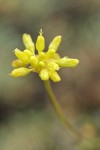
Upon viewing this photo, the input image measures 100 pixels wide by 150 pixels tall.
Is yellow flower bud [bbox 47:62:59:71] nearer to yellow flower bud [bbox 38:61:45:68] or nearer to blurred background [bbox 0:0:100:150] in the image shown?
yellow flower bud [bbox 38:61:45:68]

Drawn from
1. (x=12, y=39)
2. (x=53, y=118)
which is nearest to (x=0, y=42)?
(x=12, y=39)

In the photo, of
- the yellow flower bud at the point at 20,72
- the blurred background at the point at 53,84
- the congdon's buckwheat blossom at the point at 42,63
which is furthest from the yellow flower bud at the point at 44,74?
the blurred background at the point at 53,84

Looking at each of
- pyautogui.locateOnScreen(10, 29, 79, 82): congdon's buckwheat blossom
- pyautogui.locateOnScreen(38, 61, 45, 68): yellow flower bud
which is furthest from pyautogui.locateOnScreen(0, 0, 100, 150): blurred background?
pyautogui.locateOnScreen(38, 61, 45, 68): yellow flower bud

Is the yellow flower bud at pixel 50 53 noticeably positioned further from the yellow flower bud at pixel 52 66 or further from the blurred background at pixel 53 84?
the blurred background at pixel 53 84

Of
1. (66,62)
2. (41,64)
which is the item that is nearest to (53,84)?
(66,62)

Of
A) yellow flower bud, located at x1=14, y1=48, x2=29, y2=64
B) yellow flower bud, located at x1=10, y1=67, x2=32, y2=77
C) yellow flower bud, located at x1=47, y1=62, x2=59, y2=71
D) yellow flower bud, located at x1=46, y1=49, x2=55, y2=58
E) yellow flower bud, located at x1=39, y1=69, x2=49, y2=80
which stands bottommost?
yellow flower bud, located at x1=39, y1=69, x2=49, y2=80

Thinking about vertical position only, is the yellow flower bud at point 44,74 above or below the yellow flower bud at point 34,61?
below

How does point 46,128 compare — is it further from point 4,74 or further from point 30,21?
point 30,21

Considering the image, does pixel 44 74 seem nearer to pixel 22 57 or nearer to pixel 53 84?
pixel 22 57
